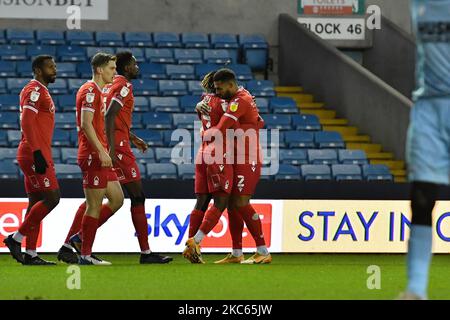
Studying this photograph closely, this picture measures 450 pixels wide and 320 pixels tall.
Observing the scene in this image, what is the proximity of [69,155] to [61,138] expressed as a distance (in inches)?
24.6

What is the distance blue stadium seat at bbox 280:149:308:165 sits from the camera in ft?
55.6

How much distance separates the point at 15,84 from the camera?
57.1ft

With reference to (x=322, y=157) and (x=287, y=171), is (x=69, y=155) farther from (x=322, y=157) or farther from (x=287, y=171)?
(x=322, y=157)

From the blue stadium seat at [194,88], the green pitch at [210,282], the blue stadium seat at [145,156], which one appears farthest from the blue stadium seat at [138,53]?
the green pitch at [210,282]

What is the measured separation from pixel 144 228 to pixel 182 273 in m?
1.29

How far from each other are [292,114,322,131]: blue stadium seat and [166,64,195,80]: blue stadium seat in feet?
6.11

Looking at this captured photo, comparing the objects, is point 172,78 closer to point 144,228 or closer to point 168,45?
point 168,45

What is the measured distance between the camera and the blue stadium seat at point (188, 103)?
17.7m

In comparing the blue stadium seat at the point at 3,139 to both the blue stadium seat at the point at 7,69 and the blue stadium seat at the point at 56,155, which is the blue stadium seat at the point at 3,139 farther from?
the blue stadium seat at the point at 7,69

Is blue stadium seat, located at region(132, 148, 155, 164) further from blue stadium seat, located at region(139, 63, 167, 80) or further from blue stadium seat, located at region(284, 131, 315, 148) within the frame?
blue stadium seat, located at region(139, 63, 167, 80)

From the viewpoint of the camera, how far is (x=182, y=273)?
940 cm

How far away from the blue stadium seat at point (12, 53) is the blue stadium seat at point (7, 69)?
0.66ft

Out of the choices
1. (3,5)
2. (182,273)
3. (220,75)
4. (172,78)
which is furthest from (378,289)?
(3,5)

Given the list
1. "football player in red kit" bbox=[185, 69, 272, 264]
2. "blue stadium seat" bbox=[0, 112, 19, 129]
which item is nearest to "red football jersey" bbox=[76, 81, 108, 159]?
"football player in red kit" bbox=[185, 69, 272, 264]
